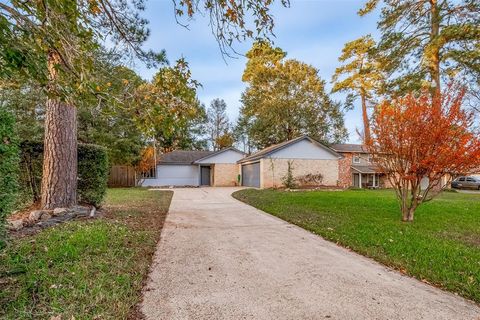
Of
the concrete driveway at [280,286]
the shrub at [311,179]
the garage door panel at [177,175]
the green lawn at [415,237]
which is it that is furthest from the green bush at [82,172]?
the garage door panel at [177,175]

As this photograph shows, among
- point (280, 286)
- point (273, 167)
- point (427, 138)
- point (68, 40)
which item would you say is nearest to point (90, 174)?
point (68, 40)

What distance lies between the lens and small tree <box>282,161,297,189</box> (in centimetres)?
1970

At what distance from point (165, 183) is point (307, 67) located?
19627 mm

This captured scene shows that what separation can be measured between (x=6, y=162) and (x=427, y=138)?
7.89m

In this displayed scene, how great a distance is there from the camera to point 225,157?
85.3 feet

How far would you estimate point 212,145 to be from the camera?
134ft

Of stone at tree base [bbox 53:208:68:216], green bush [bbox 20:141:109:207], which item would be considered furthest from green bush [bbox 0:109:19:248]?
green bush [bbox 20:141:109:207]

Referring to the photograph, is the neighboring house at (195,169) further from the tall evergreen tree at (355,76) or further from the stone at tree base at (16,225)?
the stone at tree base at (16,225)

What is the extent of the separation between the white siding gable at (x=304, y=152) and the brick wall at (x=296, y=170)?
31 cm

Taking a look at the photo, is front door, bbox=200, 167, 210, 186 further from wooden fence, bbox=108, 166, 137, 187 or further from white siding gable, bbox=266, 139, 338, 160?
white siding gable, bbox=266, 139, 338, 160

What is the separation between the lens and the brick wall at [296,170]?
66.1 feet

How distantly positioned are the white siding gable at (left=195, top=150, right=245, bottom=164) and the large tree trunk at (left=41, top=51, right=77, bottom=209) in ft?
62.1

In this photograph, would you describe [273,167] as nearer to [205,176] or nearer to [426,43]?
[205,176]

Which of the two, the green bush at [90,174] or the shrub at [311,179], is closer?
the green bush at [90,174]
